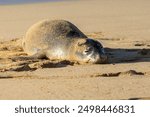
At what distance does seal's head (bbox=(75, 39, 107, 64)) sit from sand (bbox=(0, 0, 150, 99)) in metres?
0.14

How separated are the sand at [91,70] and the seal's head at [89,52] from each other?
5.7 inches

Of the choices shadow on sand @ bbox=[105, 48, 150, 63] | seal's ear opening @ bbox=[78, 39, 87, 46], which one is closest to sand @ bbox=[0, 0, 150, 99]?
shadow on sand @ bbox=[105, 48, 150, 63]

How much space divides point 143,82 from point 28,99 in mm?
1697

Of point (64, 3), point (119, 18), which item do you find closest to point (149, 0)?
point (64, 3)

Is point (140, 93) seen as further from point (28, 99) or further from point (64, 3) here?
point (64, 3)

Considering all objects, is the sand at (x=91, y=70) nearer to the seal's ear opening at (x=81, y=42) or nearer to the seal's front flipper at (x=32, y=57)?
the seal's front flipper at (x=32, y=57)

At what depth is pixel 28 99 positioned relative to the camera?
6137mm

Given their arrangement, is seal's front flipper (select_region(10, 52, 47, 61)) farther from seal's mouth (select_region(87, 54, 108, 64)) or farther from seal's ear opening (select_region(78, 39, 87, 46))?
seal's mouth (select_region(87, 54, 108, 64))

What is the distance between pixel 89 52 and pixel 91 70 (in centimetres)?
66

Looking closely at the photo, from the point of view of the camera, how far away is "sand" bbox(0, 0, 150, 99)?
6.48 metres

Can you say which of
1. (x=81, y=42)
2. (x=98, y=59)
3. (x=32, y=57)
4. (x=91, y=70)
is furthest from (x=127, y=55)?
(x=32, y=57)

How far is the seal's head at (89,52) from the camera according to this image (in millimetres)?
8297

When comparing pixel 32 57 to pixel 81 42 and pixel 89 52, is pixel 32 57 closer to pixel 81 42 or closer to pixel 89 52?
pixel 81 42

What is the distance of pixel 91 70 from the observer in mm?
7828
